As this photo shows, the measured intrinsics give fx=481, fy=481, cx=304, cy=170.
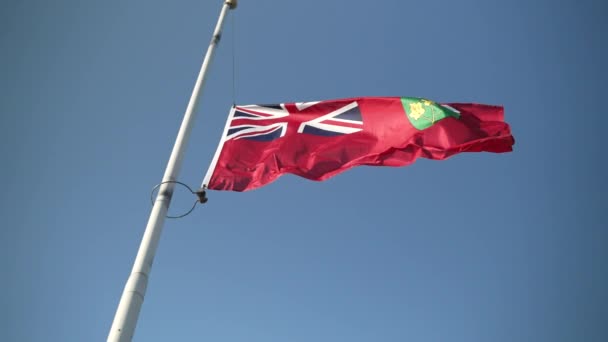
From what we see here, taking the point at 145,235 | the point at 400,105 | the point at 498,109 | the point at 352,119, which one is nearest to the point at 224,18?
the point at 352,119

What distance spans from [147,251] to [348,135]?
210 inches

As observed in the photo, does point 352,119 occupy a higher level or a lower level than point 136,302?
higher

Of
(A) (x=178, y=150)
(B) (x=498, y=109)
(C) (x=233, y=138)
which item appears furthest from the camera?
(B) (x=498, y=109)

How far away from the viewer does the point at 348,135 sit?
10.5 metres

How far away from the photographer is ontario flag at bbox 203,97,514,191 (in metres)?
9.66

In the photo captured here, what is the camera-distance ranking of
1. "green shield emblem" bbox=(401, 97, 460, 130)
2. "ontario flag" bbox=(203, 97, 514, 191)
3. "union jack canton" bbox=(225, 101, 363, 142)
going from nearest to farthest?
"ontario flag" bbox=(203, 97, 514, 191), "union jack canton" bbox=(225, 101, 363, 142), "green shield emblem" bbox=(401, 97, 460, 130)

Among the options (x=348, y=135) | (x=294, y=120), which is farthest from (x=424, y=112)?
(x=294, y=120)

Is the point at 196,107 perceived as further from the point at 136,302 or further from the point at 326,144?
the point at 136,302

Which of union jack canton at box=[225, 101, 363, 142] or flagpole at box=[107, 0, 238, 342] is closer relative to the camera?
flagpole at box=[107, 0, 238, 342]

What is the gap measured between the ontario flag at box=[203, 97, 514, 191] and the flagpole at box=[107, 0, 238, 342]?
1.08m

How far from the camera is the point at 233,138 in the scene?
9.70m

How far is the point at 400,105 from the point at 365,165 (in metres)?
2.00

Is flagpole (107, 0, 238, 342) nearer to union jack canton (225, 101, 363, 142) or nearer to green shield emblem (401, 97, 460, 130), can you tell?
union jack canton (225, 101, 363, 142)

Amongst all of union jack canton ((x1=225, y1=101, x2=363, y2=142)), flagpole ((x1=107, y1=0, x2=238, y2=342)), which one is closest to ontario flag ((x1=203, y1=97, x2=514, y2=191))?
union jack canton ((x1=225, y1=101, x2=363, y2=142))
